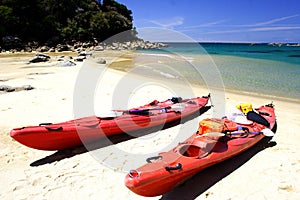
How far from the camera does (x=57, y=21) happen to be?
4153cm

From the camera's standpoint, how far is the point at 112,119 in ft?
18.9

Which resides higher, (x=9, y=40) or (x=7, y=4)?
(x=7, y=4)

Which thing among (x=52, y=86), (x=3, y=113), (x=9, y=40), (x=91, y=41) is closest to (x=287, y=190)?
(x=3, y=113)

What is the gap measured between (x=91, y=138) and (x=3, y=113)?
3405 mm

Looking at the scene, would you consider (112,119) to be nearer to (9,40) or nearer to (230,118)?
(230,118)

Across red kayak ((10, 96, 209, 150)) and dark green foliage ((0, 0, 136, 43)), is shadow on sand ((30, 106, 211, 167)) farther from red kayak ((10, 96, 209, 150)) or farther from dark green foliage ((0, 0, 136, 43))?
dark green foliage ((0, 0, 136, 43))

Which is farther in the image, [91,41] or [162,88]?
[91,41]

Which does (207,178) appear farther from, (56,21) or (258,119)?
(56,21)

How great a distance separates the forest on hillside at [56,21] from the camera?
35897 millimetres

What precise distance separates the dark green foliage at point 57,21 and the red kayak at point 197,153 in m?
36.6

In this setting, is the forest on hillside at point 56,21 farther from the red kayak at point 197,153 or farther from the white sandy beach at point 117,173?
the red kayak at point 197,153

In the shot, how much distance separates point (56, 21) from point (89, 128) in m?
40.8

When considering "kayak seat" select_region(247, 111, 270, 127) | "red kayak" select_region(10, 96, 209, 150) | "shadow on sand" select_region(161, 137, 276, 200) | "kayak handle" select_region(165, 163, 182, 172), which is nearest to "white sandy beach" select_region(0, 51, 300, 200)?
"shadow on sand" select_region(161, 137, 276, 200)

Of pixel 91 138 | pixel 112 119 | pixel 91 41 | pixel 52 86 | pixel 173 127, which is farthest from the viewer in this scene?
pixel 91 41
